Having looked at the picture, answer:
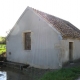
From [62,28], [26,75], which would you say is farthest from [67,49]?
[26,75]

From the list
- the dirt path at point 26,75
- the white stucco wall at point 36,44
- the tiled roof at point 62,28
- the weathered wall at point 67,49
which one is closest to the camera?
the dirt path at point 26,75

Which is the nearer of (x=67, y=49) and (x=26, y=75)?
(x=26, y=75)

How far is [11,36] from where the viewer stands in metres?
18.0

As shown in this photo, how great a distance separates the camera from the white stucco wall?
45.8 ft

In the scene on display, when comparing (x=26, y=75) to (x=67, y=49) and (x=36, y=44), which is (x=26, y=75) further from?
(x=67, y=49)

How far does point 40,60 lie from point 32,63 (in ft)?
3.65

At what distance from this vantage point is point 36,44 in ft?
50.4

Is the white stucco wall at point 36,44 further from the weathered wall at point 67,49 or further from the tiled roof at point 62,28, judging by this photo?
the tiled roof at point 62,28

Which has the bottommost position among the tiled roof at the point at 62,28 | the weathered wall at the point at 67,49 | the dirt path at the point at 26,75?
the dirt path at the point at 26,75

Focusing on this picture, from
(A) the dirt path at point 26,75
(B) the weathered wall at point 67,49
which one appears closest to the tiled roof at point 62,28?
(B) the weathered wall at point 67,49

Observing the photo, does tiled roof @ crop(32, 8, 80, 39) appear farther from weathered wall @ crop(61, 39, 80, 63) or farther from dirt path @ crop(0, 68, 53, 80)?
dirt path @ crop(0, 68, 53, 80)

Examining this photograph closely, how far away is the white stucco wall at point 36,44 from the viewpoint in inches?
549

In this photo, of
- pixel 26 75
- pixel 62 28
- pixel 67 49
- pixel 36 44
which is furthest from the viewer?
pixel 36 44

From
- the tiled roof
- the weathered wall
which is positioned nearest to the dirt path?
the weathered wall
